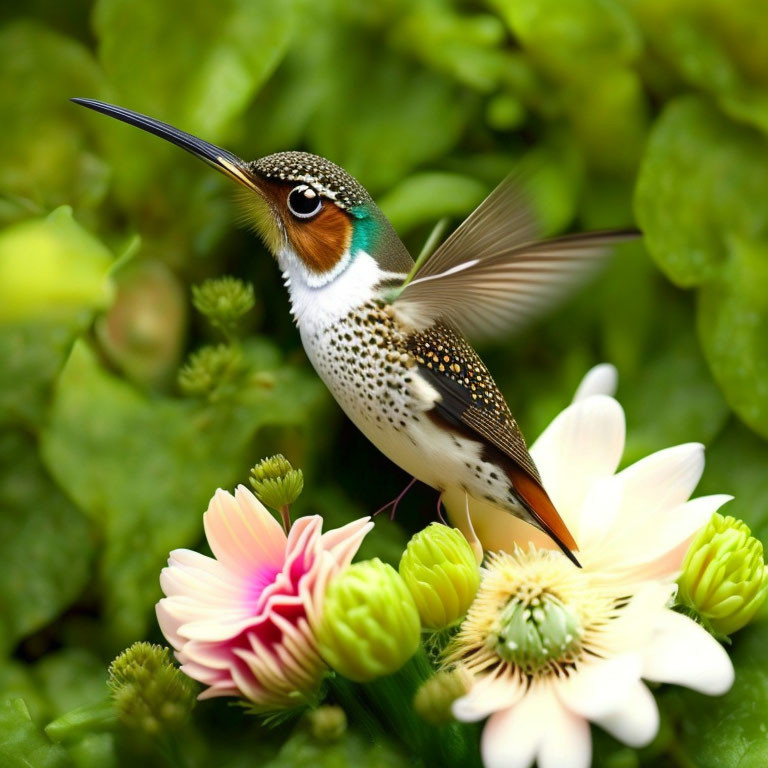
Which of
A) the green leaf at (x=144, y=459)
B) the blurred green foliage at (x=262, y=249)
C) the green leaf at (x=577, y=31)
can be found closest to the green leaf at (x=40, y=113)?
the blurred green foliage at (x=262, y=249)

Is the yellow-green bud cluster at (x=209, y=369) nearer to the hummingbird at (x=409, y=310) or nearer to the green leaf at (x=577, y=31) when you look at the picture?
the hummingbird at (x=409, y=310)

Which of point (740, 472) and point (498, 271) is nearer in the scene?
point (498, 271)

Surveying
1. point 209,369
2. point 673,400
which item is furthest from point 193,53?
point 673,400

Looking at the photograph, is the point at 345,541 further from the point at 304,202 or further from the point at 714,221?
the point at 714,221

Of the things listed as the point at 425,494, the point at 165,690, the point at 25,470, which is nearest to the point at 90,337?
the point at 25,470

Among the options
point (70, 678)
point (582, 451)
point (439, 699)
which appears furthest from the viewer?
point (70, 678)

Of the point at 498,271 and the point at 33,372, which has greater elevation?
the point at 498,271
